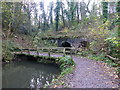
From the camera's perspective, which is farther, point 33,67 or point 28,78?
point 33,67

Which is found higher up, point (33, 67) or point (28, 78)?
point (28, 78)

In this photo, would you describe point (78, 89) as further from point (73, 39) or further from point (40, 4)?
point (40, 4)

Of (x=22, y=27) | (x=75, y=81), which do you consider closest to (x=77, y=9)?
(x=22, y=27)

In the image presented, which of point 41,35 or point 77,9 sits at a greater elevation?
point 77,9

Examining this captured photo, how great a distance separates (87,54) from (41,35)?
13.2 m

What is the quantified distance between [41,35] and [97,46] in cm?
1462

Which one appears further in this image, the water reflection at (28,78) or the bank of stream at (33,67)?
the bank of stream at (33,67)

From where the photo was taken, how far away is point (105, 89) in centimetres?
425

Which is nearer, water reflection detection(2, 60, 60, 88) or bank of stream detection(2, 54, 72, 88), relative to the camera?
water reflection detection(2, 60, 60, 88)

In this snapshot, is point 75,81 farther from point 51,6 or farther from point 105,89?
point 51,6

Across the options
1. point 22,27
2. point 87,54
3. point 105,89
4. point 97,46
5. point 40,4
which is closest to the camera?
point 105,89

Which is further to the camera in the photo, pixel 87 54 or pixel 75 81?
pixel 87 54

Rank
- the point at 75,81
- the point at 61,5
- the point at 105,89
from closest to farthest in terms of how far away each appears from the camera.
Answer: the point at 105,89, the point at 75,81, the point at 61,5

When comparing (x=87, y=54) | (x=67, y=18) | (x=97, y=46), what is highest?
(x=67, y=18)
